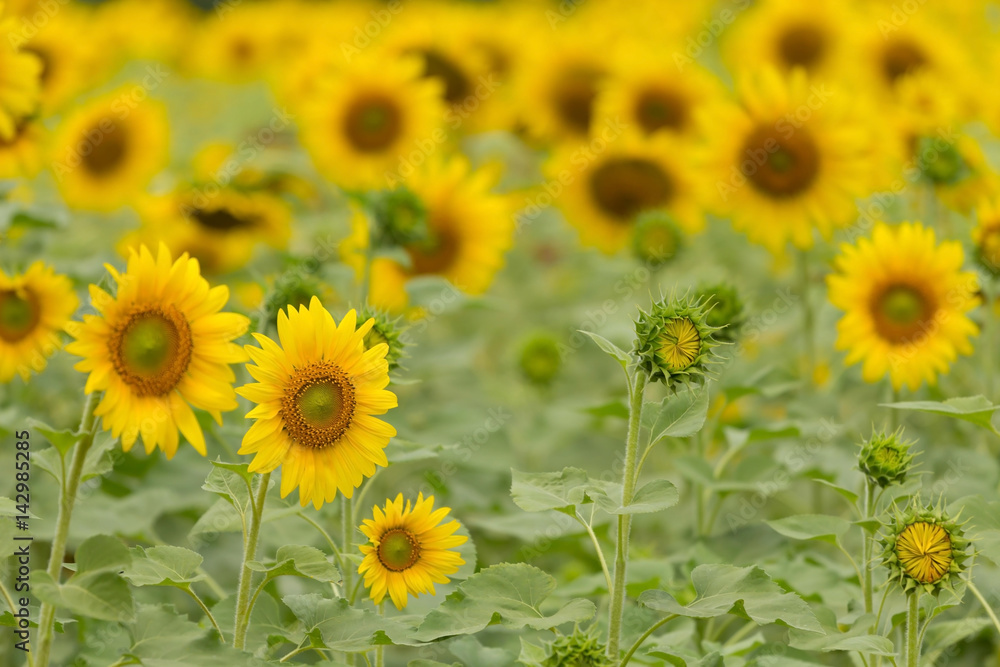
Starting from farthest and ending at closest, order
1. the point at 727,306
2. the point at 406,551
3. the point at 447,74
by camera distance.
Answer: the point at 447,74 → the point at 727,306 → the point at 406,551

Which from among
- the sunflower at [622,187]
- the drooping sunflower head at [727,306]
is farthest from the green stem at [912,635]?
the sunflower at [622,187]

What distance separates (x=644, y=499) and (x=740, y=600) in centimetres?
20

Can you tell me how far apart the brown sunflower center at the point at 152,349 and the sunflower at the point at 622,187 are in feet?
7.05

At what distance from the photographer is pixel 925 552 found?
1.41 metres

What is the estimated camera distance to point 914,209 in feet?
10.3

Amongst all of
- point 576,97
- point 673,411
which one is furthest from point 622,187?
point 673,411

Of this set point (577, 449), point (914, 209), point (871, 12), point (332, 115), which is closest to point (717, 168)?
point (914, 209)

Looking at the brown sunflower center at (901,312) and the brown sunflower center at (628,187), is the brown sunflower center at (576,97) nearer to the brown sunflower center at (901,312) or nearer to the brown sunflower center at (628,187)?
the brown sunflower center at (628,187)

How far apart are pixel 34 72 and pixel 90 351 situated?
1253 mm

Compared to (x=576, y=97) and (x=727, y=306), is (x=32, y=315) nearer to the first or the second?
(x=727, y=306)

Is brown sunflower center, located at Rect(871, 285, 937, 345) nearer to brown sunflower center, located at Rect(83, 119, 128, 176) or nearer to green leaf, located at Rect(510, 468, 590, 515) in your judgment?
green leaf, located at Rect(510, 468, 590, 515)

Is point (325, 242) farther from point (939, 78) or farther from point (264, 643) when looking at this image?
point (939, 78)

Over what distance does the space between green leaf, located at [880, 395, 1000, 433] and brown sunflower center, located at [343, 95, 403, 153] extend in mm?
2384

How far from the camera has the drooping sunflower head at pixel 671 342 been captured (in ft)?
4.57
